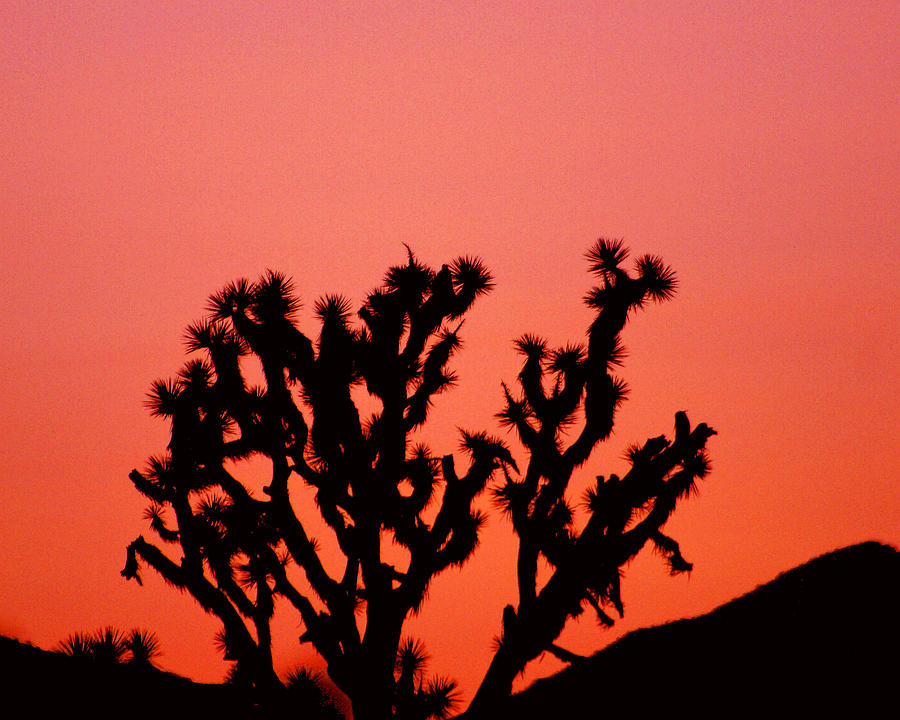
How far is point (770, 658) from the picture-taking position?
1297cm

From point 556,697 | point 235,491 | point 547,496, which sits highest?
point 235,491

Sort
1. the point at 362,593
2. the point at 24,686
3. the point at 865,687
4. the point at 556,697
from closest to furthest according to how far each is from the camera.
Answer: the point at 865,687
the point at 24,686
the point at 556,697
the point at 362,593

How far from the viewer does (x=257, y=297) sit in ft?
49.3

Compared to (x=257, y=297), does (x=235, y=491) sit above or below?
below

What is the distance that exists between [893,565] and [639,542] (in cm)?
335

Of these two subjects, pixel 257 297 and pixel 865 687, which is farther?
pixel 257 297

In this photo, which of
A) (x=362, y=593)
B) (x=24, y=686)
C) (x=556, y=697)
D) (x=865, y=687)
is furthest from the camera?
(x=362, y=593)

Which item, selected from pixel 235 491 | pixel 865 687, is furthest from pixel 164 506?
pixel 865 687

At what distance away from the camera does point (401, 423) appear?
48.7 ft

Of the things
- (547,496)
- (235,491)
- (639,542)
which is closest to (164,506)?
(235,491)

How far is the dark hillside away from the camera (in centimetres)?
1211

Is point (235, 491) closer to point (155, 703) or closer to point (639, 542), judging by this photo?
point (155, 703)

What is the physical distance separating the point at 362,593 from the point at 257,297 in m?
A: 4.19

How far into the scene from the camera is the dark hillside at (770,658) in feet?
39.7
